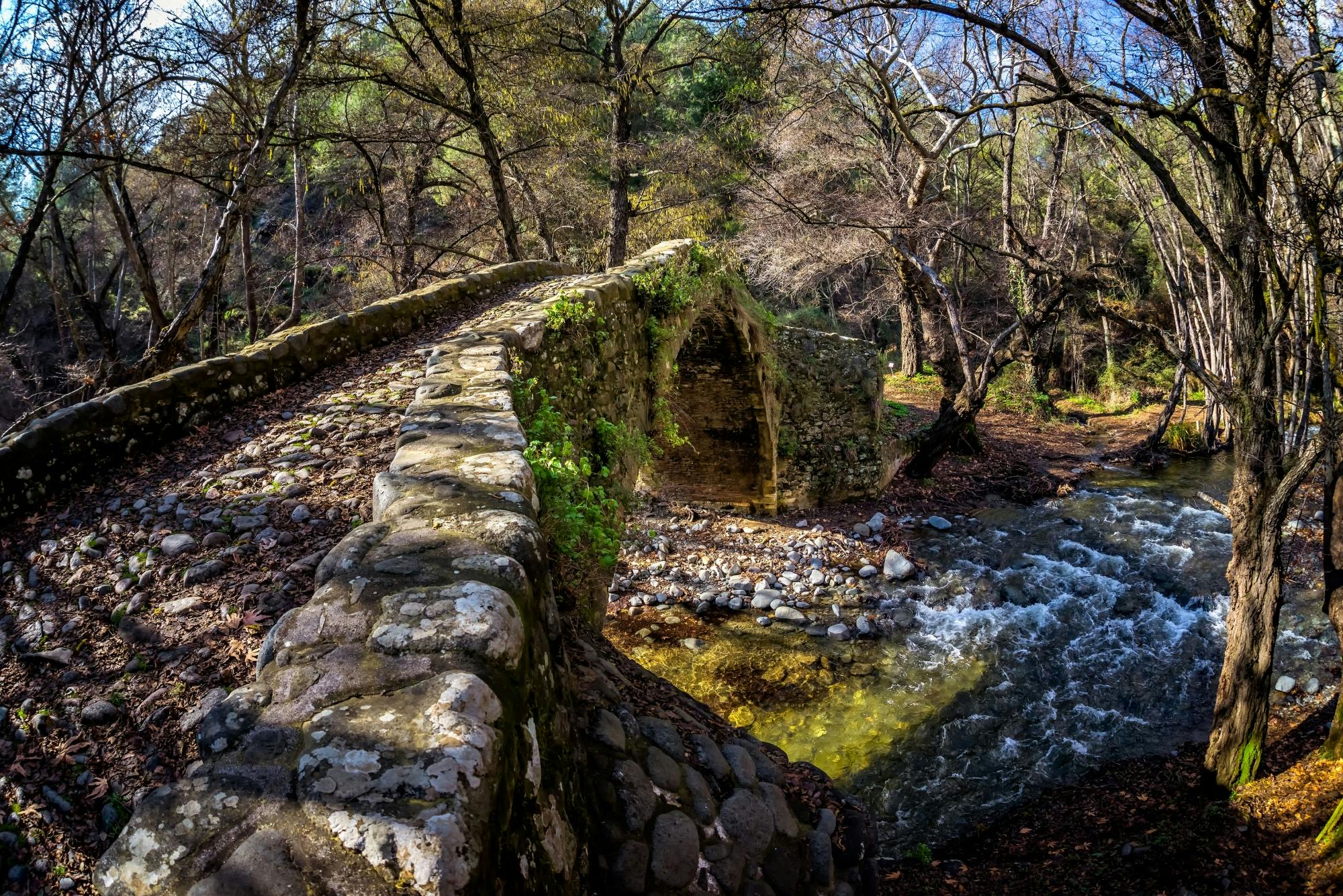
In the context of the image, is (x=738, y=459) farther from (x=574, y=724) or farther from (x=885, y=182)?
(x=574, y=724)

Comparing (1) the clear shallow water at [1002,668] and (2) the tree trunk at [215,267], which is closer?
(2) the tree trunk at [215,267]

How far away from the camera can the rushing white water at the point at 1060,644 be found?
641 cm

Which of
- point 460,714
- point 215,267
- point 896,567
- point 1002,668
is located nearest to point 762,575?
point 896,567

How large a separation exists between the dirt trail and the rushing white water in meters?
4.84

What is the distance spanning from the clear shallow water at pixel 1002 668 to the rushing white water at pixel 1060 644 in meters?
0.02

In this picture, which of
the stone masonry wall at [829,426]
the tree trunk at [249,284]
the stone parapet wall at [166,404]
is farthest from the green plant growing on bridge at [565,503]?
the stone masonry wall at [829,426]

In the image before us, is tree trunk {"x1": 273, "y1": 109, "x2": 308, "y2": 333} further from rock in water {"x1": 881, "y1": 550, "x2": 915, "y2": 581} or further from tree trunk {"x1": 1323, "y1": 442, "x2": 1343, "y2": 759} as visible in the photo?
tree trunk {"x1": 1323, "y1": 442, "x2": 1343, "y2": 759}

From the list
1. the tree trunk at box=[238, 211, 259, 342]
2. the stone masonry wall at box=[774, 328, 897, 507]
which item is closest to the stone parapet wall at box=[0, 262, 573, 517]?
the tree trunk at box=[238, 211, 259, 342]

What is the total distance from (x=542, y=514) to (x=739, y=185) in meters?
15.2

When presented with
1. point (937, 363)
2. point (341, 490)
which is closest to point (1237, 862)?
point (341, 490)

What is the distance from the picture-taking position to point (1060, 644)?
27.5 feet

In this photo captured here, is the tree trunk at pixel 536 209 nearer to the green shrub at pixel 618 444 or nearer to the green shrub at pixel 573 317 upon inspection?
the green shrub at pixel 573 317

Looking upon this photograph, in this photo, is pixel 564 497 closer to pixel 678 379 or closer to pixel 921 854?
pixel 921 854

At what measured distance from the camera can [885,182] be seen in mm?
14609
